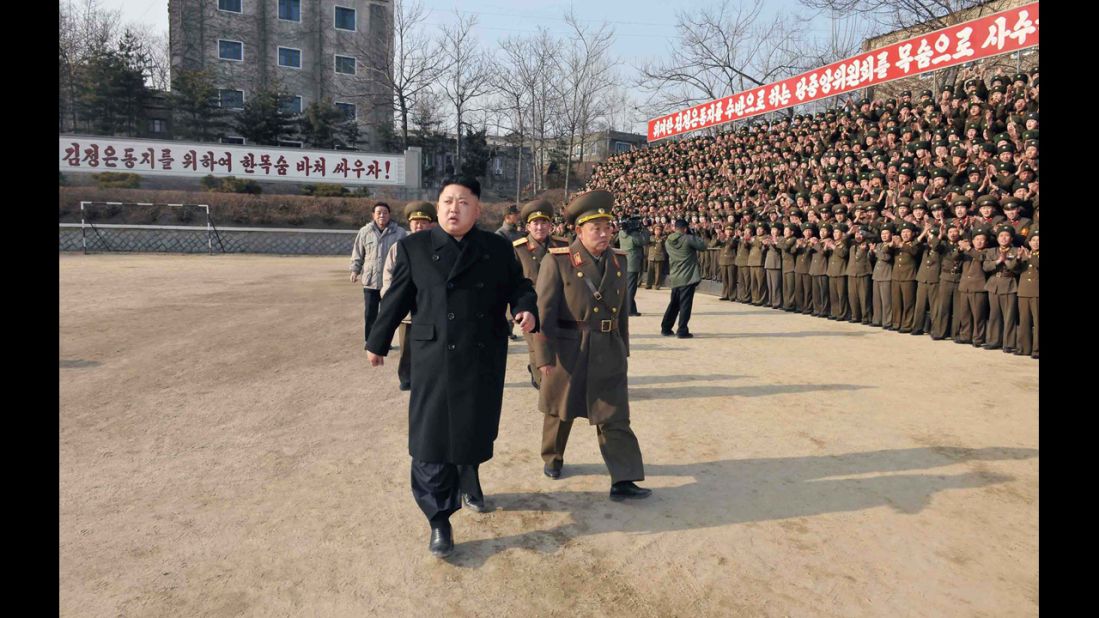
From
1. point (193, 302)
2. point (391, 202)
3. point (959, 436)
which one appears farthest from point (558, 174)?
point (959, 436)

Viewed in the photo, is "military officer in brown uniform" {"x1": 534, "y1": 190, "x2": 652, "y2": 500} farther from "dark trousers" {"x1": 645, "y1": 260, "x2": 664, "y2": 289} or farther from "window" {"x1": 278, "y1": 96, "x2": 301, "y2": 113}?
"window" {"x1": 278, "y1": 96, "x2": 301, "y2": 113}

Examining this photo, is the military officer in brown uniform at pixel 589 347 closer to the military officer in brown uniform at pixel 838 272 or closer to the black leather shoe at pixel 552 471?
the black leather shoe at pixel 552 471

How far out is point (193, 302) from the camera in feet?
36.0

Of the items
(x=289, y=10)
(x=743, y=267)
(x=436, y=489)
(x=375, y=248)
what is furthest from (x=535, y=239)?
(x=289, y=10)

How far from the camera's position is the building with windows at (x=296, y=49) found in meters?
36.0

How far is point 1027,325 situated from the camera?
7.65 meters

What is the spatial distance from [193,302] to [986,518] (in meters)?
11.6

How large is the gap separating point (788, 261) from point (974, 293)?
12.6ft

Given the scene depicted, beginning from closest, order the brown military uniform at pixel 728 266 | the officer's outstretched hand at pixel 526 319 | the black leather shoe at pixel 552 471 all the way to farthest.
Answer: the officer's outstretched hand at pixel 526 319 → the black leather shoe at pixel 552 471 → the brown military uniform at pixel 728 266

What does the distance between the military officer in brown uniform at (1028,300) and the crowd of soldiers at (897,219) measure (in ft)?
0.05

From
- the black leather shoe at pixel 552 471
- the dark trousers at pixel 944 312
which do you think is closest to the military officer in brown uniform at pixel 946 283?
the dark trousers at pixel 944 312

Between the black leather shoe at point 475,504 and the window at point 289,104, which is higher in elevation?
the window at point 289,104

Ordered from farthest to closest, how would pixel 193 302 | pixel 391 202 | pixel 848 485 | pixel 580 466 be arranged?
pixel 391 202 → pixel 193 302 → pixel 580 466 → pixel 848 485
